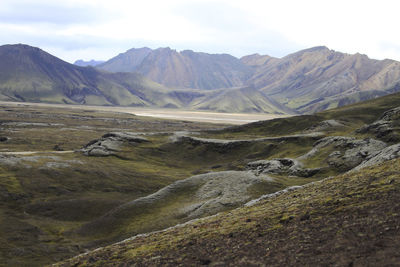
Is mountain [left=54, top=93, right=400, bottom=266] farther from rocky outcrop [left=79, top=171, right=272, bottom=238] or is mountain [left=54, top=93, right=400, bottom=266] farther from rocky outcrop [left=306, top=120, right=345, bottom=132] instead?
rocky outcrop [left=306, top=120, right=345, bottom=132]

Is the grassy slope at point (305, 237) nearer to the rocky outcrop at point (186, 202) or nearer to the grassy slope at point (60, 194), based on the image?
the rocky outcrop at point (186, 202)

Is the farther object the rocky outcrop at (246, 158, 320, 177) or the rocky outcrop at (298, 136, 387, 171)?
the rocky outcrop at (246, 158, 320, 177)

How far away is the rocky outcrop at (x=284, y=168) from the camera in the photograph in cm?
7956

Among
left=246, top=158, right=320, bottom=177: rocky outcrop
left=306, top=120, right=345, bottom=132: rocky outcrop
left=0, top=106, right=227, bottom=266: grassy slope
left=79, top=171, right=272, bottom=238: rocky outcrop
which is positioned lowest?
left=0, top=106, right=227, bottom=266: grassy slope

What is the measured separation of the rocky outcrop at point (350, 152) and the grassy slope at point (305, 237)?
147 feet

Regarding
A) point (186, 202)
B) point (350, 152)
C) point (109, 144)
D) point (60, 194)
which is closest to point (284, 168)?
point (350, 152)

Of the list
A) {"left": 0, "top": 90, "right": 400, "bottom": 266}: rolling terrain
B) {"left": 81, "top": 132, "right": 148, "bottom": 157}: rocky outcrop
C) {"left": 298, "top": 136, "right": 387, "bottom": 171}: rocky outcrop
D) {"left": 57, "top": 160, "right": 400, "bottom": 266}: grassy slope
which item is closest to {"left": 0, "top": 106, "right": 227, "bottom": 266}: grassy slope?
{"left": 0, "top": 90, "right": 400, "bottom": 266}: rolling terrain

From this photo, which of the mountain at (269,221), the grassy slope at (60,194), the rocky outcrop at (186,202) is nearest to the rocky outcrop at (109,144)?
the grassy slope at (60,194)

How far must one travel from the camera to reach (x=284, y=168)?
86.5 m

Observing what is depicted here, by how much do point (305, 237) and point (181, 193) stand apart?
152ft

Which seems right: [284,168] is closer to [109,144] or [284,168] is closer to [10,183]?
[10,183]

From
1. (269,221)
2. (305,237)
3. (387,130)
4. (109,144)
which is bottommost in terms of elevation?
(109,144)

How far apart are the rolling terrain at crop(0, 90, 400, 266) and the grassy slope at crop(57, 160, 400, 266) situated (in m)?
0.16

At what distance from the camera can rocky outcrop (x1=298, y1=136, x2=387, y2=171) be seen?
7831cm
